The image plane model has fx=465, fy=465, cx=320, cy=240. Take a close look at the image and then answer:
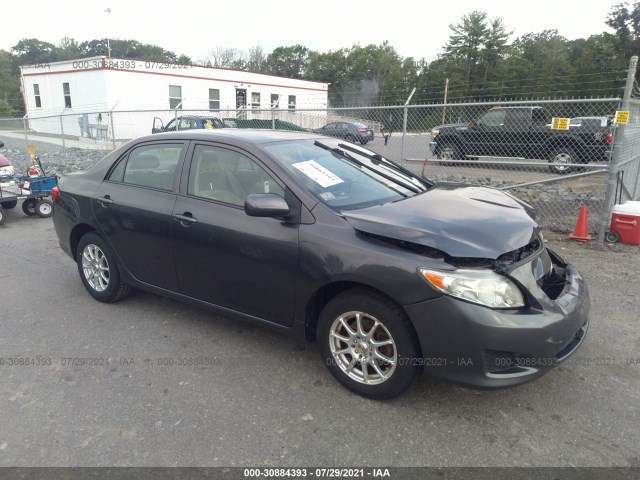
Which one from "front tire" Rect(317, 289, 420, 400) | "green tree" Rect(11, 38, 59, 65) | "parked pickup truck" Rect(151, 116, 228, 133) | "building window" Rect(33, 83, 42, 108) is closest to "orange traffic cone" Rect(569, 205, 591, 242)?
"front tire" Rect(317, 289, 420, 400)

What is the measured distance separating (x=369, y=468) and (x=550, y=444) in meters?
1.03

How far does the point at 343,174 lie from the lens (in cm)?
357

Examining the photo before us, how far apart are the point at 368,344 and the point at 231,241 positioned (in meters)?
1.23

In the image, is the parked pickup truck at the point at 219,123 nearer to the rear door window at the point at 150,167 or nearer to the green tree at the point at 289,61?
the rear door window at the point at 150,167

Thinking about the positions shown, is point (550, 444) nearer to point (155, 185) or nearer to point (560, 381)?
point (560, 381)

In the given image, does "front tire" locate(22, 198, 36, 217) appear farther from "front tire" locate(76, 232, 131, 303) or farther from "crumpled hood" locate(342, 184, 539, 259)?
"crumpled hood" locate(342, 184, 539, 259)

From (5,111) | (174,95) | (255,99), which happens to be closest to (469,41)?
(255,99)

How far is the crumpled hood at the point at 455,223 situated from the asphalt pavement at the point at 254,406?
1.04 metres

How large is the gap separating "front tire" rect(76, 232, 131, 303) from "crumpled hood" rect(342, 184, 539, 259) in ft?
8.34

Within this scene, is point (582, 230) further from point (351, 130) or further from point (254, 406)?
point (254, 406)

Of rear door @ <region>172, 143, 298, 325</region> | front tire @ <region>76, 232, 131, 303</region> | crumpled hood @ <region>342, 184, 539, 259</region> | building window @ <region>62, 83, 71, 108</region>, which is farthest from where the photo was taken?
building window @ <region>62, 83, 71, 108</region>

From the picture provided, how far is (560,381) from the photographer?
10.4 ft

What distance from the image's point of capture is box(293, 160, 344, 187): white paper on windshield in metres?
3.33

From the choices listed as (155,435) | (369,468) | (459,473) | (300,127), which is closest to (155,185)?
(155,435)
